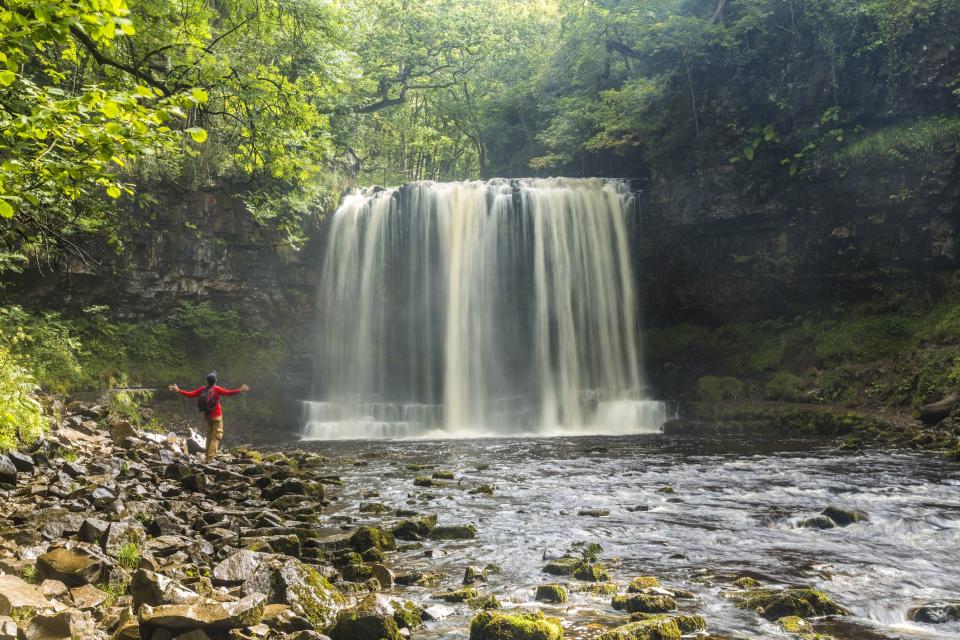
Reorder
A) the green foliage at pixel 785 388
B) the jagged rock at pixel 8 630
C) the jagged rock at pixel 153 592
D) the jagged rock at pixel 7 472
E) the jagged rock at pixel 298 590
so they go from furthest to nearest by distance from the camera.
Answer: the green foliage at pixel 785 388 → the jagged rock at pixel 7 472 → the jagged rock at pixel 298 590 → the jagged rock at pixel 153 592 → the jagged rock at pixel 8 630

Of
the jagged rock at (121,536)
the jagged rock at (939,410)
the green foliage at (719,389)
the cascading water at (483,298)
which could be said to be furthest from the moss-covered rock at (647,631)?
the cascading water at (483,298)

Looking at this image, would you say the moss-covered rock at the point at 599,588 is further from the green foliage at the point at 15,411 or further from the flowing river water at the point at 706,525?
the green foliage at the point at 15,411

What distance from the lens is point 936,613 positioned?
5.02 metres

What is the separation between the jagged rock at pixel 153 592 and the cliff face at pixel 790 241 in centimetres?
2258

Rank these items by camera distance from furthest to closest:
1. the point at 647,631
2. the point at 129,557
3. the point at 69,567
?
the point at 129,557, the point at 69,567, the point at 647,631

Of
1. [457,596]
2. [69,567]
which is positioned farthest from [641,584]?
[69,567]

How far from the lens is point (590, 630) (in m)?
4.69

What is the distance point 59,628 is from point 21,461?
5311 millimetres

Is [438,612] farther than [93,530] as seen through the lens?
No

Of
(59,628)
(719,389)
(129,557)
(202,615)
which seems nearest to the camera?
(59,628)

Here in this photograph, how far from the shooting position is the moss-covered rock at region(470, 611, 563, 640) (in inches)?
170

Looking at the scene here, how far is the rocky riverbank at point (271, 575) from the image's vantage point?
13.8 ft

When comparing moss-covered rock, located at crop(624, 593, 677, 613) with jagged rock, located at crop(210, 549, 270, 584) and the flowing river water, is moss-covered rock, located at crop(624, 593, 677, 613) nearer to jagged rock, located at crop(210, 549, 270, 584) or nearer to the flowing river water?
the flowing river water

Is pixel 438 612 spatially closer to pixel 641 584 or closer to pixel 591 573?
pixel 591 573
